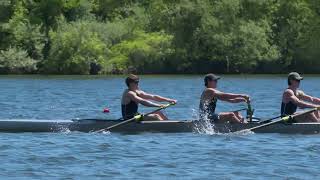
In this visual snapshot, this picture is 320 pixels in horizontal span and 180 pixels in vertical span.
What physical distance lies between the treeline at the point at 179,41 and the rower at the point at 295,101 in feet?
188

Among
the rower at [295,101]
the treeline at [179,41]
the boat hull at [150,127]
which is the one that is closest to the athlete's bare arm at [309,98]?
the rower at [295,101]

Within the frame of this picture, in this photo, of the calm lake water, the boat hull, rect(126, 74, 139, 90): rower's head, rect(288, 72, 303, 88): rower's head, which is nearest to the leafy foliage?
the boat hull

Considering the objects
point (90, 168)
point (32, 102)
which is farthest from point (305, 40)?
point (90, 168)

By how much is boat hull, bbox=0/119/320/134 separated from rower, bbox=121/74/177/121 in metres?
0.35

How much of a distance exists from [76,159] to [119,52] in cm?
6250

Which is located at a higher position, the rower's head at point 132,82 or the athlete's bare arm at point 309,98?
the rower's head at point 132,82

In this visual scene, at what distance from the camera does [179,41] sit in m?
82.9

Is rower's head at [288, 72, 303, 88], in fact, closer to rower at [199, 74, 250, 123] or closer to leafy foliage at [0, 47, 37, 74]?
rower at [199, 74, 250, 123]

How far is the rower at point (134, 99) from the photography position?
24.1m

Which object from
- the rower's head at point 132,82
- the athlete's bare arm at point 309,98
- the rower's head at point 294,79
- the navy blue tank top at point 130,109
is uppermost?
the rower's head at point 294,79

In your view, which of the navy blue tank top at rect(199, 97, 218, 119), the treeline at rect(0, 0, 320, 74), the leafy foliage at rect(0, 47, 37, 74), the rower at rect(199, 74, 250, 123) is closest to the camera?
the rower at rect(199, 74, 250, 123)

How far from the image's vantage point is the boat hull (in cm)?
2366

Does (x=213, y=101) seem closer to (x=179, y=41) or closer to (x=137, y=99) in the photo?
(x=137, y=99)

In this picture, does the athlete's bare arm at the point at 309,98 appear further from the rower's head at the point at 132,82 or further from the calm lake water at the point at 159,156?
the rower's head at the point at 132,82
